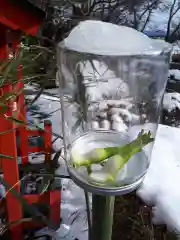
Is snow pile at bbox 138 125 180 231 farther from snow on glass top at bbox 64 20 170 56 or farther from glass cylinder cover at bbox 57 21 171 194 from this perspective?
snow on glass top at bbox 64 20 170 56

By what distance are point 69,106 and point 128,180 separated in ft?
1.06

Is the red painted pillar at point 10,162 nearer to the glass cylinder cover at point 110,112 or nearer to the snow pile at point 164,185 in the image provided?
the glass cylinder cover at point 110,112

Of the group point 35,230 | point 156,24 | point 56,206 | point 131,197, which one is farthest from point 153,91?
point 156,24

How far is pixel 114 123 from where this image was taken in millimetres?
1040

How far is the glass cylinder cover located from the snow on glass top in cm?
1

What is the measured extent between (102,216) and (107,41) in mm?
401

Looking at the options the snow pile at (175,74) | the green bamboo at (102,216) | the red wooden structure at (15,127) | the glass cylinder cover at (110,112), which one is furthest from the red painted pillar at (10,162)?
the snow pile at (175,74)

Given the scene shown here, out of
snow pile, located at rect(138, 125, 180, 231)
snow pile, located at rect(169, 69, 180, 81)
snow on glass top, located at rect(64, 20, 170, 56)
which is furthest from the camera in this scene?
snow pile, located at rect(169, 69, 180, 81)

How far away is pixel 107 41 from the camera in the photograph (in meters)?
0.60

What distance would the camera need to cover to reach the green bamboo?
70 cm

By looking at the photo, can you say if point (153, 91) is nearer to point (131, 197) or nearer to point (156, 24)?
point (131, 197)

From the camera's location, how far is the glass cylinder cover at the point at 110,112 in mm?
652

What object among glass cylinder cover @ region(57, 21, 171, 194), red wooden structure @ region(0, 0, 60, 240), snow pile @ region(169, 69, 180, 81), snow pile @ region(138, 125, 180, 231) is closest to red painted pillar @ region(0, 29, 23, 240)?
red wooden structure @ region(0, 0, 60, 240)

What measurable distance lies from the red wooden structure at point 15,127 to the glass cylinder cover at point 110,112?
18 cm
